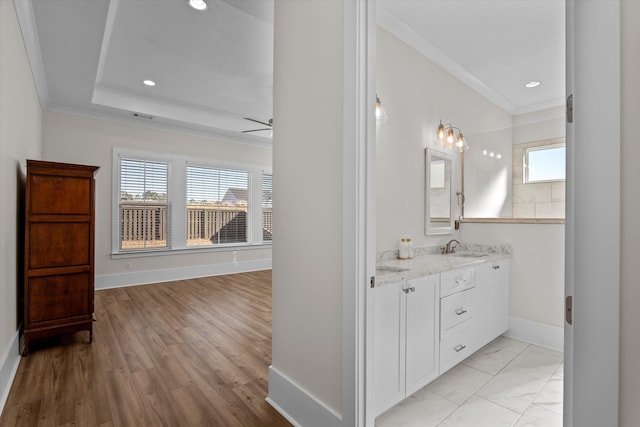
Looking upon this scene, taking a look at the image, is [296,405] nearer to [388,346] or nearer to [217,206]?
[388,346]

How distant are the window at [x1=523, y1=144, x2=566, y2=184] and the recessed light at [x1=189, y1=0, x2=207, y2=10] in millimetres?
3894

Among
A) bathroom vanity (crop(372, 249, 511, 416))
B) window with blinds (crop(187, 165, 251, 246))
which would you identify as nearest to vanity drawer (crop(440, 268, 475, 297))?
bathroom vanity (crop(372, 249, 511, 416))

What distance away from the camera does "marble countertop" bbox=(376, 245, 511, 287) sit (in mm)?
1911

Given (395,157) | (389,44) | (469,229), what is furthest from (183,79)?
(469,229)

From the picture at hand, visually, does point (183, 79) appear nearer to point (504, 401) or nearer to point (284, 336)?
point (284, 336)

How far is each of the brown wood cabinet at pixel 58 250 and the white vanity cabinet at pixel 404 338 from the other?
274 centimetres

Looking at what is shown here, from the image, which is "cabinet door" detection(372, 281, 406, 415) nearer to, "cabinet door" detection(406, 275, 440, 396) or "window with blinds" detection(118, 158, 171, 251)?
"cabinet door" detection(406, 275, 440, 396)

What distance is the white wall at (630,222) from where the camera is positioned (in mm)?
687

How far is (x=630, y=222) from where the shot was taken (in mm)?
696

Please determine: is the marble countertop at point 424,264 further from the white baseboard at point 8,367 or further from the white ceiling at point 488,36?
the white baseboard at point 8,367

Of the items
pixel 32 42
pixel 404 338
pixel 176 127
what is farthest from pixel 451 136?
pixel 176 127

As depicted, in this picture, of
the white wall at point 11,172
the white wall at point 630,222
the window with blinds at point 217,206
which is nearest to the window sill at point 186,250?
the window with blinds at point 217,206

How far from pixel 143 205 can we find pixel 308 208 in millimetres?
4887

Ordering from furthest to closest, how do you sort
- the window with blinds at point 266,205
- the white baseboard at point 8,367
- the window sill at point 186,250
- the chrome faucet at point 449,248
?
the window with blinds at point 266,205, the window sill at point 186,250, the chrome faucet at point 449,248, the white baseboard at point 8,367
